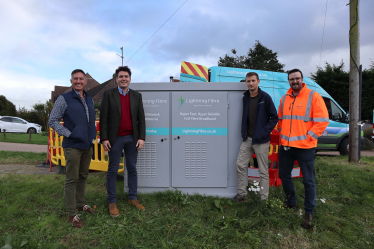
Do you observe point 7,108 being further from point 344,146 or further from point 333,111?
point 344,146

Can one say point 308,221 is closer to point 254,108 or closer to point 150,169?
point 254,108

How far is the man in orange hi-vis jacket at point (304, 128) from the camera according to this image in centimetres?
293

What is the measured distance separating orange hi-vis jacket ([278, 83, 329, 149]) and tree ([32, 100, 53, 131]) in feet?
98.7

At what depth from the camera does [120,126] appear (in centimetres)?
322

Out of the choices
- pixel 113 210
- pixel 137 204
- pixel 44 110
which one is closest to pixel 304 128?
pixel 137 204

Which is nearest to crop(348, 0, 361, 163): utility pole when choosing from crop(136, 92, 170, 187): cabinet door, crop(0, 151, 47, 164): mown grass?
crop(136, 92, 170, 187): cabinet door

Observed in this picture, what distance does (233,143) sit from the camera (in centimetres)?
388

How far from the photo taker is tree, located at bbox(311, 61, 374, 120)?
685 inches

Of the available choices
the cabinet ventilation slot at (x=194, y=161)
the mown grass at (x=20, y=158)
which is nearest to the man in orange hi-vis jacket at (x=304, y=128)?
the cabinet ventilation slot at (x=194, y=161)

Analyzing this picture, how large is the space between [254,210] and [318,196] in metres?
1.59

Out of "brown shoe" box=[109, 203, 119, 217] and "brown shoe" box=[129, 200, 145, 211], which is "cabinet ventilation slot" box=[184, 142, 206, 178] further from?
"brown shoe" box=[109, 203, 119, 217]

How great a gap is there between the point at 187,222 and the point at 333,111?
8.16 metres

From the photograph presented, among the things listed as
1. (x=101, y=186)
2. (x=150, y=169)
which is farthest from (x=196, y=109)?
(x=101, y=186)

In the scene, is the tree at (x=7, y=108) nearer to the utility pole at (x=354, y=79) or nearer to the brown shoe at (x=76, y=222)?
the brown shoe at (x=76, y=222)
